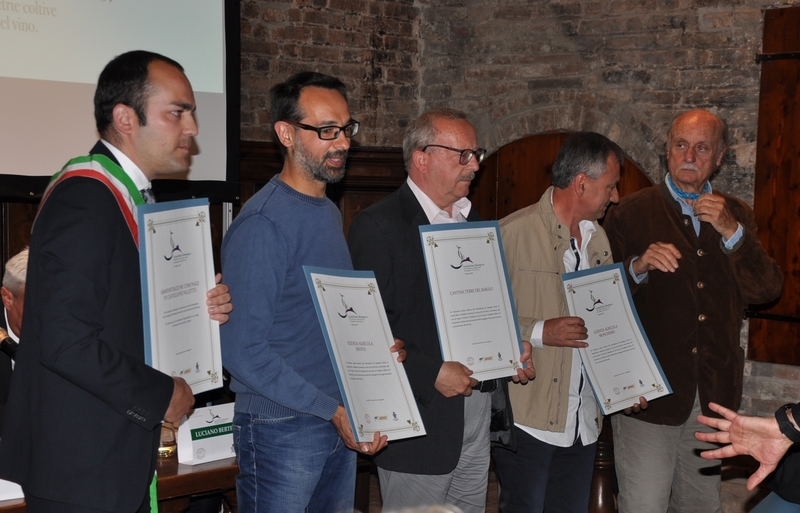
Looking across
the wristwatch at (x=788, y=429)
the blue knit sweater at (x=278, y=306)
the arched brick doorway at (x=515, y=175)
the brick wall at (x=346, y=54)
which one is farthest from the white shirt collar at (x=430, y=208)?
the arched brick doorway at (x=515, y=175)

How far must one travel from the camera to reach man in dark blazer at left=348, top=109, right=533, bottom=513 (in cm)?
265

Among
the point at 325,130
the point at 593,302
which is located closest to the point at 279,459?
the point at 325,130

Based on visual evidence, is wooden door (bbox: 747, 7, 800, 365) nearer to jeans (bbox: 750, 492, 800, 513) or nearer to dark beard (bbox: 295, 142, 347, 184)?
jeans (bbox: 750, 492, 800, 513)

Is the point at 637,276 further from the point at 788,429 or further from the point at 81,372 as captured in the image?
the point at 81,372

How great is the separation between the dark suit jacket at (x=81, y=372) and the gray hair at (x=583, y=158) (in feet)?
5.74

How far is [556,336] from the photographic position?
9.63 ft

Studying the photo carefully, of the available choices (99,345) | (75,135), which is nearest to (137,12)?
(75,135)

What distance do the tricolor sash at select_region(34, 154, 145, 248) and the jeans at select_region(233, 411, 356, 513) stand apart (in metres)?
0.71

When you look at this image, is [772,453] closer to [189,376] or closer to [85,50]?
[189,376]

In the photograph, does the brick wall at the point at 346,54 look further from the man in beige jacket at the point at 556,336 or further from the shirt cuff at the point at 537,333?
the shirt cuff at the point at 537,333

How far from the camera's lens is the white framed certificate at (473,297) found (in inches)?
105

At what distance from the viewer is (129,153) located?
6.56 ft

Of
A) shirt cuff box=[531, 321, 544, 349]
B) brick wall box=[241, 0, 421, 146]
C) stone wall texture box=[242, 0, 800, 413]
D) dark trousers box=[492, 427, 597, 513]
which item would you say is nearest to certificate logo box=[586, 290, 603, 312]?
shirt cuff box=[531, 321, 544, 349]

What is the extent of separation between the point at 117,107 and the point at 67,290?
0.47 meters
